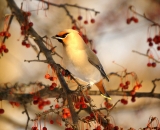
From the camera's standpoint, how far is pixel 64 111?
1.12m

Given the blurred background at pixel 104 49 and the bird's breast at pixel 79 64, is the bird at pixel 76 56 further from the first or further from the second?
the blurred background at pixel 104 49

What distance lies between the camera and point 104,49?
206 centimetres

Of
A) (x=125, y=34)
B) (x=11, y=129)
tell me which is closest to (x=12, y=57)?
(x=11, y=129)

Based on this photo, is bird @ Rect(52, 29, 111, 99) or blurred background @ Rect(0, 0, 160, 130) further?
blurred background @ Rect(0, 0, 160, 130)

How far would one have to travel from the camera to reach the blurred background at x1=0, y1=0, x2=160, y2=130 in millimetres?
1996

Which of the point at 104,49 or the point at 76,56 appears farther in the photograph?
the point at 104,49

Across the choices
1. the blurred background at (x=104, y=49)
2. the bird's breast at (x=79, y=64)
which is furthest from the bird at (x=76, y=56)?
the blurred background at (x=104, y=49)

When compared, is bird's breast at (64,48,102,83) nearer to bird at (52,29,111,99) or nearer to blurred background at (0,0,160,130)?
bird at (52,29,111,99)

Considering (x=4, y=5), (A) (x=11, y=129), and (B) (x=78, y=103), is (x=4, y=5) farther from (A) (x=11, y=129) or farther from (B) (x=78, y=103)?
(B) (x=78, y=103)

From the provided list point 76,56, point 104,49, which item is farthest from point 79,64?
point 104,49

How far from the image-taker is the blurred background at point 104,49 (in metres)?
2.00

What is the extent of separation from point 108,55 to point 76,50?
84cm

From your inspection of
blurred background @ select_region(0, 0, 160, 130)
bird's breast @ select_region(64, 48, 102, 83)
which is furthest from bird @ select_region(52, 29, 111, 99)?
blurred background @ select_region(0, 0, 160, 130)

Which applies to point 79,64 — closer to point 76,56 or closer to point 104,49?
point 76,56
